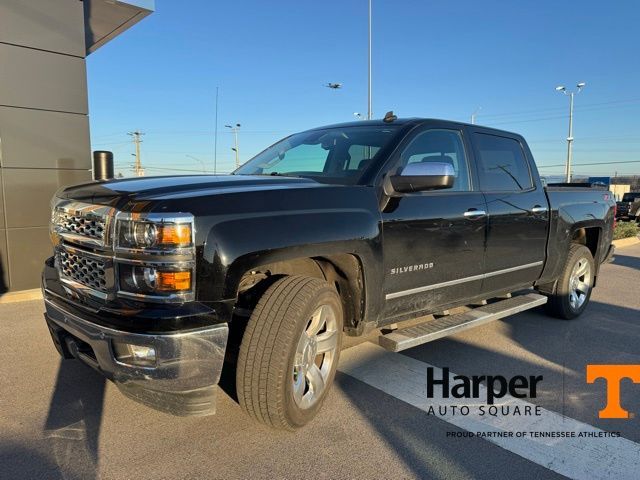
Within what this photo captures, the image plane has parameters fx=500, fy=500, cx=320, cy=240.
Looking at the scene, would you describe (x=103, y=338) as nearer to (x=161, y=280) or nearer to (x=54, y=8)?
A: (x=161, y=280)

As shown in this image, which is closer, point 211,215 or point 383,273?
point 211,215

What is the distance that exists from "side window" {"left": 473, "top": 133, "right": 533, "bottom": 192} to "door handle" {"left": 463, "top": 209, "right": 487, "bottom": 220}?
29 cm

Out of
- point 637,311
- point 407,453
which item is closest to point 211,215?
point 407,453

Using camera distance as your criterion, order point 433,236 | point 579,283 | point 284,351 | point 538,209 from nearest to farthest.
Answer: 1. point 284,351
2. point 433,236
3. point 538,209
4. point 579,283

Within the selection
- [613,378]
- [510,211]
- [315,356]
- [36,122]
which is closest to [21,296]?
[36,122]

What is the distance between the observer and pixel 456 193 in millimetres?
4055

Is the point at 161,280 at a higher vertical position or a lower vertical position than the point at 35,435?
higher

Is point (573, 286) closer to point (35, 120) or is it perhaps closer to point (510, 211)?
point (510, 211)

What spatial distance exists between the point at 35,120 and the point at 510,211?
6391 mm

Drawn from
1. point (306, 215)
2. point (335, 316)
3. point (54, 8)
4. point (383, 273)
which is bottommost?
point (335, 316)

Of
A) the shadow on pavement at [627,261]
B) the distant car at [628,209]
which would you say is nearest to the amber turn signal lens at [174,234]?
the shadow on pavement at [627,261]

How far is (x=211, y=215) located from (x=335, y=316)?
44.5 inches

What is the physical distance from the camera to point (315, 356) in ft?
10.6

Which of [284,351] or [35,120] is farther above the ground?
[35,120]
